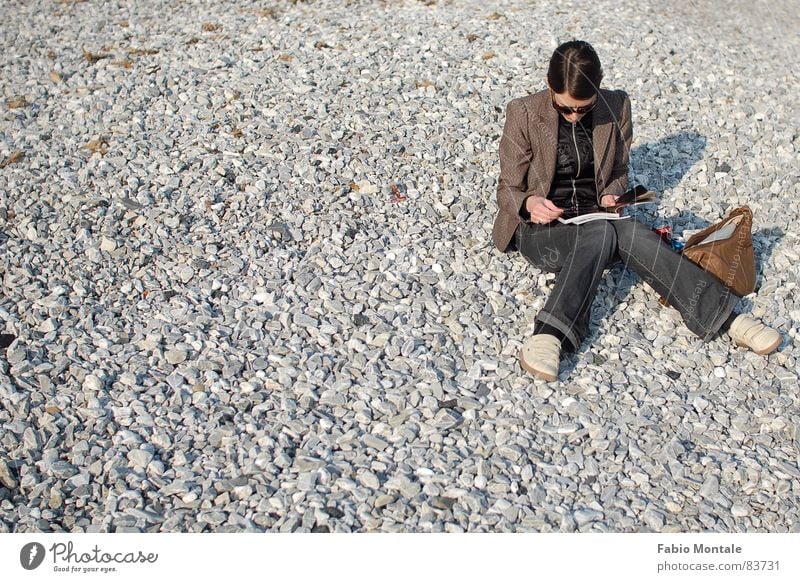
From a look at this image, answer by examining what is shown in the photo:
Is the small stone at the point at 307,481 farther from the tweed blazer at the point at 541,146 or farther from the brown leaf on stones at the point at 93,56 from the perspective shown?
the brown leaf on stones at the point at 93,56

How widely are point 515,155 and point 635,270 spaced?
0.91 m

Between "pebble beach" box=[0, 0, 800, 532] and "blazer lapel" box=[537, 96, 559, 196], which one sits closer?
"pebble beach" box=[0, 0, 800, 532]

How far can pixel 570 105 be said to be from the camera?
4293 mm

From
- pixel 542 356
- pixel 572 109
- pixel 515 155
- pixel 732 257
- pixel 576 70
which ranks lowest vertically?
pixel 542 356

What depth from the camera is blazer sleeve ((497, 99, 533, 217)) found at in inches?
179

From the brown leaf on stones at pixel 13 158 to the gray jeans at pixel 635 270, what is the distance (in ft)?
12.6

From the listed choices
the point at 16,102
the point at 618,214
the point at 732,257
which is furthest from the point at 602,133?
the point at 16,102

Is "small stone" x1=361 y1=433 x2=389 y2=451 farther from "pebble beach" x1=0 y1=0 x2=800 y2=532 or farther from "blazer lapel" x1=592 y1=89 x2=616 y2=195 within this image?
"blazer lapel" x1=592 y1=89 x2=616 y2=195

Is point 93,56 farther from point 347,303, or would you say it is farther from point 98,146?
point 347,303

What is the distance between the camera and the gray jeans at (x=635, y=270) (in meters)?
4.25

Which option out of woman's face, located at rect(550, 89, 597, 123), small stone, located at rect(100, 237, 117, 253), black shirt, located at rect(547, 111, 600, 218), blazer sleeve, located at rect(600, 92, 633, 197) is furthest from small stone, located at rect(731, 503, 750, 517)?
small stone, located at rect(100, 237, 117, 253)

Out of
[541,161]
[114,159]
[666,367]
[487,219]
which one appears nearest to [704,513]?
[666,367]

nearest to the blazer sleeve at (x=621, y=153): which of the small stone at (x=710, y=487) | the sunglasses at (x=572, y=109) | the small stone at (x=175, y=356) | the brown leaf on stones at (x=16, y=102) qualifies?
the sunglasses at (x=572, y=109)

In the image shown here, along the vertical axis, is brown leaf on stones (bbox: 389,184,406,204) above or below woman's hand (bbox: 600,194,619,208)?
below
